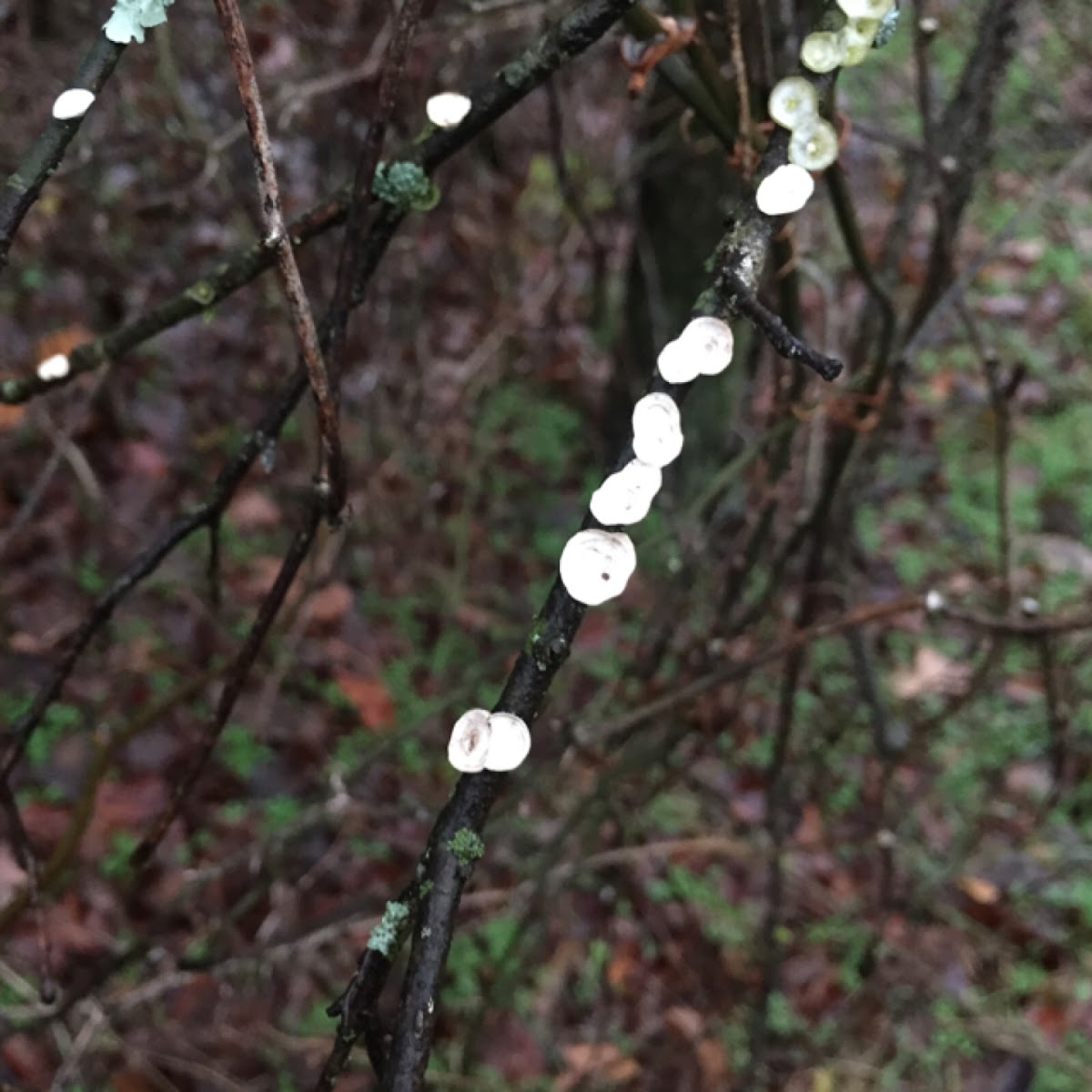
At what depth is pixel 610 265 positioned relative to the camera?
3.11 metres

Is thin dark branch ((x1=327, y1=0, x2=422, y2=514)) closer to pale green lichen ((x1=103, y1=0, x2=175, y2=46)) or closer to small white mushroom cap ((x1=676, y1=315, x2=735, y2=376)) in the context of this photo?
pale green lichen ((x1=103, y1=0, x2=175, y2=46))

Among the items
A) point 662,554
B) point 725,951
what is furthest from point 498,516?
point 725,951

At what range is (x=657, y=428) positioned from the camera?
0.60m

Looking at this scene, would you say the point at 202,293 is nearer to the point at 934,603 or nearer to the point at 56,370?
the point at 56,370

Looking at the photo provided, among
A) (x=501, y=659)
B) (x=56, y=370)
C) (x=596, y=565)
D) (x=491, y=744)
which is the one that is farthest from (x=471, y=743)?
(x=501, y=659)

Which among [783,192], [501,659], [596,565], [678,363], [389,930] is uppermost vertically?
[501,659]

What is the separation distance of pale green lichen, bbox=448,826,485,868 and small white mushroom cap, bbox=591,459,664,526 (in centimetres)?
20

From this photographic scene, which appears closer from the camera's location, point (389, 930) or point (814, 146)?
point (389, 930)

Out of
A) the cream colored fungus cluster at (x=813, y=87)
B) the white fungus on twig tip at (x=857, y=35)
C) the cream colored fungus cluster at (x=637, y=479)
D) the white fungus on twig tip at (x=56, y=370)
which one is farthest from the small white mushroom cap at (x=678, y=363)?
the white fungus on twig tip at (x=56, y=370)

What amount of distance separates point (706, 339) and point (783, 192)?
99 mm

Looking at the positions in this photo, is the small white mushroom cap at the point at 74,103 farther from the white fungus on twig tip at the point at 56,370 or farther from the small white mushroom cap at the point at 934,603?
the small white mushroom cap at the point at 934,603

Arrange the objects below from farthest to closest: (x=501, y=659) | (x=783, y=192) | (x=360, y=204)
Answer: (x=501, y=659) < (x=360, y=204) < (x=783, y=192)

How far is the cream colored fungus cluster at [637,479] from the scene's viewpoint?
57 centimetres

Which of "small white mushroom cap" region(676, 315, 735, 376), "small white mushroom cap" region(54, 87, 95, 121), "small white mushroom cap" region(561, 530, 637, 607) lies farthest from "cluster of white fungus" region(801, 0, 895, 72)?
"small white mushroom cap" region(54, 87, 95, 121)
